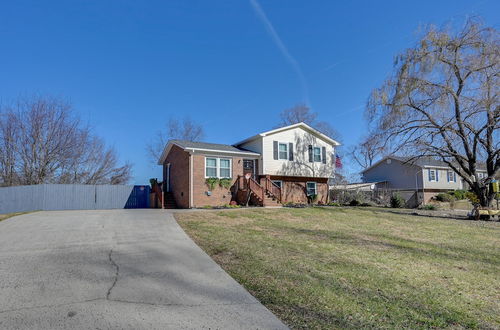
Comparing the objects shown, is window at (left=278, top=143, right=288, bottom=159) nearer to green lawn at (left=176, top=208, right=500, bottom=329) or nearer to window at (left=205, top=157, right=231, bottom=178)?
window at (left=205, top=157, right=231, bottom=178)

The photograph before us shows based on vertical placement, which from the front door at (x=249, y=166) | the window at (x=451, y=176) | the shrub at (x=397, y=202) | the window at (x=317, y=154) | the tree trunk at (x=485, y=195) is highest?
the window at (x=317, y=154)

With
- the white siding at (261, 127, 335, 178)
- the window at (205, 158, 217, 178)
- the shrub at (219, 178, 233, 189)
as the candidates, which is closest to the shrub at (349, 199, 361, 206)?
the white siding at (261, 127, 335, 178)

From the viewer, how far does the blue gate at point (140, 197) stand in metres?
21.7

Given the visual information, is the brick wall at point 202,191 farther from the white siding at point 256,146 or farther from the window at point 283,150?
the window at point 283,150

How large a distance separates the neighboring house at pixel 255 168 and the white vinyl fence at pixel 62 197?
12.6 feet

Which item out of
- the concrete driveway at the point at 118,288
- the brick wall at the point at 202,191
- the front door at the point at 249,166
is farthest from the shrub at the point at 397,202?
the concrete driveway at the point at 118,288

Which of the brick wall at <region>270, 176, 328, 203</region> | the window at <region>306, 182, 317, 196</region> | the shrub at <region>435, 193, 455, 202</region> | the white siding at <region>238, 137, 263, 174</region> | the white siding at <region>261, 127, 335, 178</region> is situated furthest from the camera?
the shrub at <region>435, 193, 455, 202</region>

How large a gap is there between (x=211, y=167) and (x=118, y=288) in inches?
548

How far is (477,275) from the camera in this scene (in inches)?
213

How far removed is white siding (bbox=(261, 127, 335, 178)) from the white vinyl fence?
10.8 metres

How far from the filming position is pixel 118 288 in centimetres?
415

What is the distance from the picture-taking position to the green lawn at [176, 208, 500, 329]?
3467mm

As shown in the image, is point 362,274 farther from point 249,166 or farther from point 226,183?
point 249,166

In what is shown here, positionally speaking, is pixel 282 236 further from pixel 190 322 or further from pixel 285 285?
pixel 190 322
